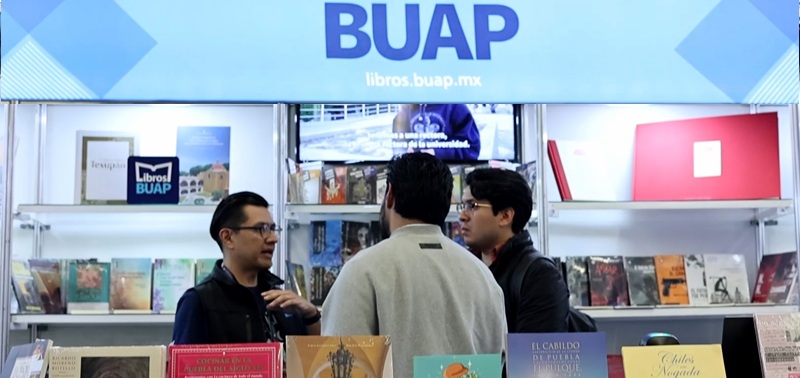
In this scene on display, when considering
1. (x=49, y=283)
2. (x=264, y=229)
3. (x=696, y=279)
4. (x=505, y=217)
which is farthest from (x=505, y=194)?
(x=49, y=283)

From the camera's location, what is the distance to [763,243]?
15.4 feet

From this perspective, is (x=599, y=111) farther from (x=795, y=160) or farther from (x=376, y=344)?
(x=376, y=344)

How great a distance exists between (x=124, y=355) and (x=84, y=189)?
2370 millimetres

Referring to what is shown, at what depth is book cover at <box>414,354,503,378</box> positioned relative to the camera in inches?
84.0

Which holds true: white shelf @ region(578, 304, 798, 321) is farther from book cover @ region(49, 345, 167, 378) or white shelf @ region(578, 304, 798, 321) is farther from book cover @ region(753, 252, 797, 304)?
book cover @ region(49, 345, 167, 378)

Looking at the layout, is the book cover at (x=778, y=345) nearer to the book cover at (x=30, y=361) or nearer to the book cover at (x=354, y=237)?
the book cover at (x=30, y=361)

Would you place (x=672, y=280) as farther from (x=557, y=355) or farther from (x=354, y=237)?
(x=557, y=355)

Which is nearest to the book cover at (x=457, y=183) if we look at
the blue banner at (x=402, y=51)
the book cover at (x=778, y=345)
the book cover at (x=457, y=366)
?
the blue banner at (x=402, y=51)

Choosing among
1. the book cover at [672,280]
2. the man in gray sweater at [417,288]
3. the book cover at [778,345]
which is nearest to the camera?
the book cover at [778,345]

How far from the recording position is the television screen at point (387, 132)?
453cm

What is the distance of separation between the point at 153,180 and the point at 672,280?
2.48m

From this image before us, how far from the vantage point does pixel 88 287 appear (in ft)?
13.9

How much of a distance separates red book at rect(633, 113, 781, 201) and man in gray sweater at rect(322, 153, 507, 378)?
7.02ft

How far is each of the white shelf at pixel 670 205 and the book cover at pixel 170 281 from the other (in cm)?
171
